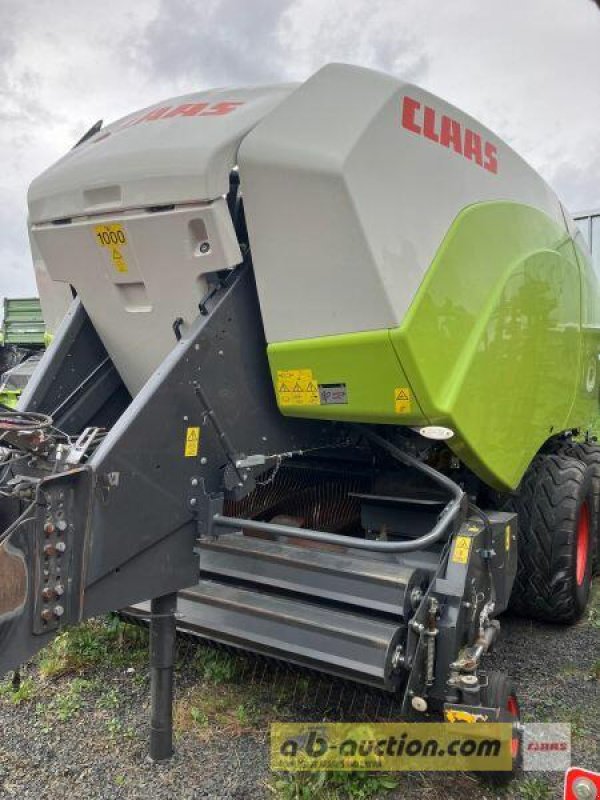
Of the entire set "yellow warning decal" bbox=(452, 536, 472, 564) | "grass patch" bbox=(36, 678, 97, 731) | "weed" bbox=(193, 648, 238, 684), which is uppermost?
"yellow warning decal" bbox=(452, 536, 472, 564)

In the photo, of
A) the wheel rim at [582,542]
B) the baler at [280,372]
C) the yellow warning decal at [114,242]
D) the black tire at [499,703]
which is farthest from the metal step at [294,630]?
the wheel rim at [582,542]

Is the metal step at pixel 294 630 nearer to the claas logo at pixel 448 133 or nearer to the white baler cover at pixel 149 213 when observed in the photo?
the white baler cover at pixel 149 213

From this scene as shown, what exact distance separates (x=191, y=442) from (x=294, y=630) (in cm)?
76

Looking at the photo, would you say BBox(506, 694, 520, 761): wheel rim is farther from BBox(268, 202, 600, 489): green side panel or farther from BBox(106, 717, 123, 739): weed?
BBox(106, 717, 123, 739): weed

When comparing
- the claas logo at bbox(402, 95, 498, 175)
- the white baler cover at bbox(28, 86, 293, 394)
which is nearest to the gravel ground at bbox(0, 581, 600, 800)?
the white baler cover at bbox(28, 86, 293, 394)

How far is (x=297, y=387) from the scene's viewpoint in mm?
2744

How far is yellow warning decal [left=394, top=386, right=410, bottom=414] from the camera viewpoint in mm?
2602

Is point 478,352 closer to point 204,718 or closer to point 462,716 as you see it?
point 462,716

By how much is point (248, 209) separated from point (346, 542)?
121cm

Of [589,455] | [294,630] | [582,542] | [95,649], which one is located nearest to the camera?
[294,630]

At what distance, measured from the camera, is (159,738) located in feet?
8.51

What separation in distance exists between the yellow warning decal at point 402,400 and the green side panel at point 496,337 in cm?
4

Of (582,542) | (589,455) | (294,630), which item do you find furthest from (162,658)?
(589,455)

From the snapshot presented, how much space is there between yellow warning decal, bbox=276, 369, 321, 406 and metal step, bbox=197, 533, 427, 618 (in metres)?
0.58
